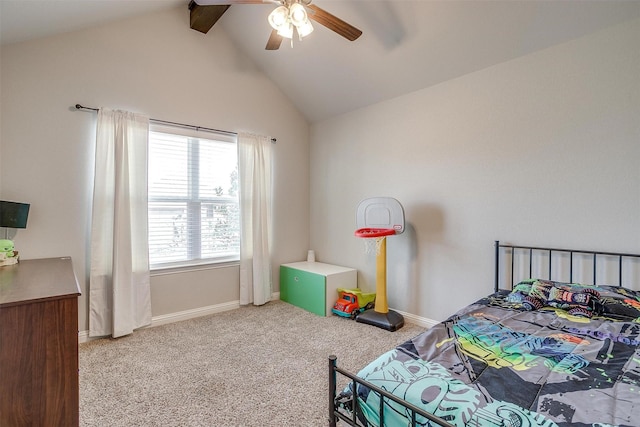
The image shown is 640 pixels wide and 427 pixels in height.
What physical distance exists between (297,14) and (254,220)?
2425 millimetres

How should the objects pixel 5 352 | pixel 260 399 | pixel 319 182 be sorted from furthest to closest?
pixel 319 182
pixel 260 399
pixel 5 352

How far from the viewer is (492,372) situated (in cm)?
119

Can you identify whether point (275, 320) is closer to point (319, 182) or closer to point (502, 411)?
point (319, 182)

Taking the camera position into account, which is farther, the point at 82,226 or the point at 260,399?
the point at 82,226

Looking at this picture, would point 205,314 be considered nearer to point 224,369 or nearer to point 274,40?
point 224,369

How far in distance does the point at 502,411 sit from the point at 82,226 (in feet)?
10.8

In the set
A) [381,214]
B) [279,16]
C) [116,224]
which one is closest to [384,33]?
[279,16]

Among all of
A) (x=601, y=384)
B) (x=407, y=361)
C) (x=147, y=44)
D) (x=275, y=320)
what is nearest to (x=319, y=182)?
(x=275, y=320)

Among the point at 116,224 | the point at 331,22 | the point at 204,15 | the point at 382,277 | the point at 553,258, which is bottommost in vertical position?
the point at 382,277

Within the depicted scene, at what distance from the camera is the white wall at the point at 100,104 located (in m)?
2.54

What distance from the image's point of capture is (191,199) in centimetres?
347

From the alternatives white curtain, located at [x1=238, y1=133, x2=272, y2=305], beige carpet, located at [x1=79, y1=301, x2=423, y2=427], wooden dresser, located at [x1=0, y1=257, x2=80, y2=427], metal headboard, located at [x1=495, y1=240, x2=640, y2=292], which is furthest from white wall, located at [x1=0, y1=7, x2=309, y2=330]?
metal headboard, located at [x1=495, y1=240, x2=640, y2=292]

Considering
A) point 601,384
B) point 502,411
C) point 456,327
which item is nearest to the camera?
point 502,411

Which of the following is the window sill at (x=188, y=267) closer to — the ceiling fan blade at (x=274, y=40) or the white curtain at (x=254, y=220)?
the white curtain at (x=254, y=220)
